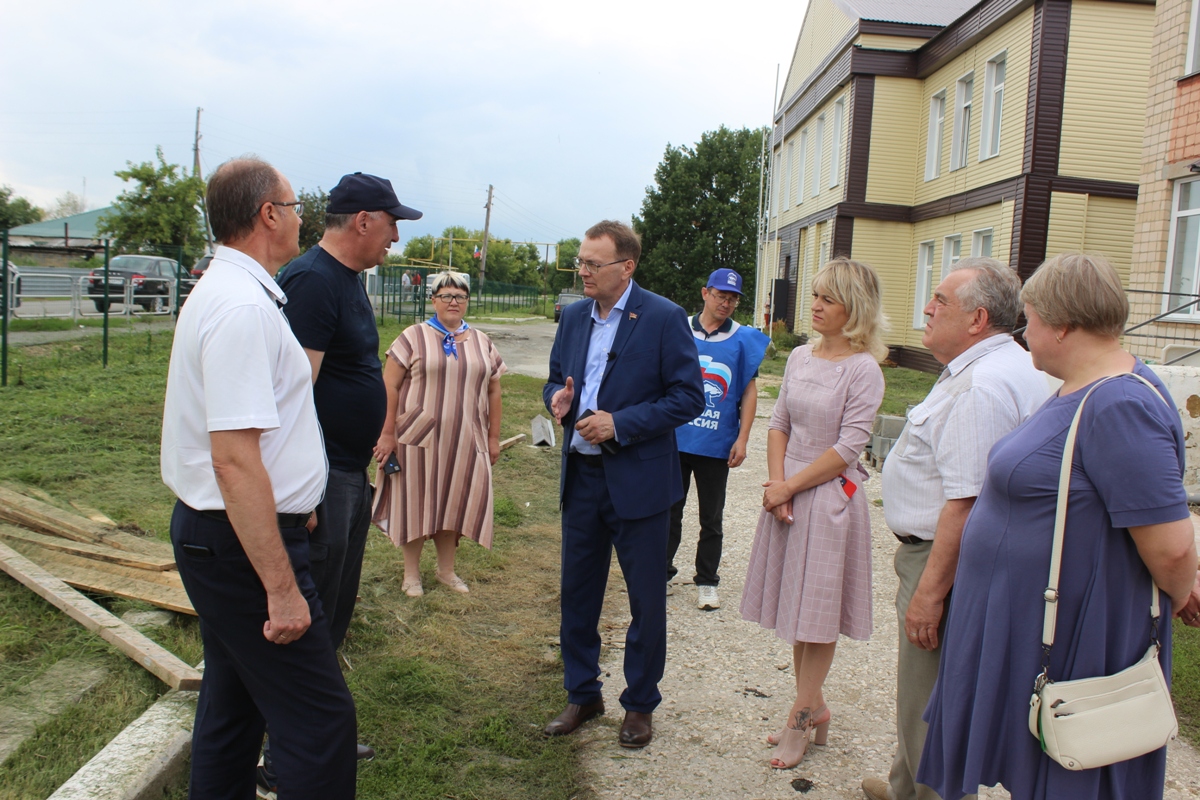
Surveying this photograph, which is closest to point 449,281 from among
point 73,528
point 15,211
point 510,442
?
point 73,528

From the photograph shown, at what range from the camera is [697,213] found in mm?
51375

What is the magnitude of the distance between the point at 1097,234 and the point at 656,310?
17.7 m

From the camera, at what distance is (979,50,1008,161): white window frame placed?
19663 mm

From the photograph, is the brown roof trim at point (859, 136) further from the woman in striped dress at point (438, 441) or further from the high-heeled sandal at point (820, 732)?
the high-heeled sandal at point (820, 732)

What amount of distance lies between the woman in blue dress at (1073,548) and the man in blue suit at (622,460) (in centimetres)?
152

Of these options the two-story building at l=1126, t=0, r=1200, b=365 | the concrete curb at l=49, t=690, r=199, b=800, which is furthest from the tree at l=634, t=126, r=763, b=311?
the concrete curb at l=49, t=690, r=199, b=800

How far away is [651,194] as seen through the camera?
52.5m

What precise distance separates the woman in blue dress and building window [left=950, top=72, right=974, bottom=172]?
69.6 ft

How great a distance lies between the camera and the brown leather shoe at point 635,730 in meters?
3.68

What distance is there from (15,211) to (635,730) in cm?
7492

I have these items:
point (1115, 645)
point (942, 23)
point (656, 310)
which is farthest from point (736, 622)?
point (942, 23)

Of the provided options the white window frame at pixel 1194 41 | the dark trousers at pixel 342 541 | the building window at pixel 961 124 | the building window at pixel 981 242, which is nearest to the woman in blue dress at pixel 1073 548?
the dark trousers at pixel 342 541

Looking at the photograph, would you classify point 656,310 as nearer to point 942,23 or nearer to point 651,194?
point 942,23

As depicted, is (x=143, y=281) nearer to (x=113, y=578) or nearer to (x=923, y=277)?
(x=923, y=277)
